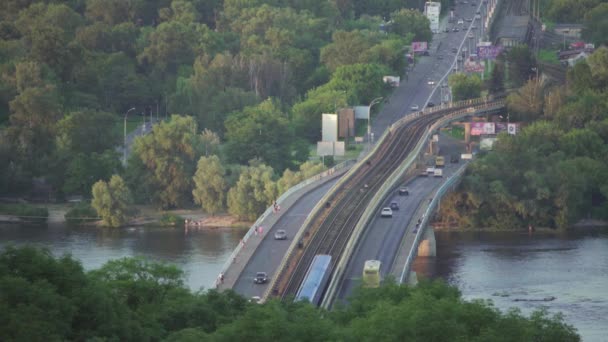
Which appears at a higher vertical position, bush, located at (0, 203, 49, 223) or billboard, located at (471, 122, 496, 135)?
billboard, located at (471, 122, 496, 135)

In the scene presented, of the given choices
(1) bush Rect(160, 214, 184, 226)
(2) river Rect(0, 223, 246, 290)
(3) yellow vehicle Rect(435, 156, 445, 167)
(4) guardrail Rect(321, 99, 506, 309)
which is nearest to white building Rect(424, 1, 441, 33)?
(4) guardrail Rect(321, 99, 506, 309)

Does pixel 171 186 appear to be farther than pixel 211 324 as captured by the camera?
Yes

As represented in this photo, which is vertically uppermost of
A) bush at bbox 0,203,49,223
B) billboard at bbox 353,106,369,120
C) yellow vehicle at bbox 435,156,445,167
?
billboard at bbox 353,106,369,120

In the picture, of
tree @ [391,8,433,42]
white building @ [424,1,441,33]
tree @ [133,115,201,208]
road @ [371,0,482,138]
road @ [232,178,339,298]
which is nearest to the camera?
road @ [232,178,339,298]

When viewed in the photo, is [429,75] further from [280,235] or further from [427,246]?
[280,235]

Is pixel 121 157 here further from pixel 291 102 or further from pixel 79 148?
pixel 291 102

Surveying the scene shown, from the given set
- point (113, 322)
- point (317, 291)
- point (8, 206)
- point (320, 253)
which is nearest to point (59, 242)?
point (8, 206)

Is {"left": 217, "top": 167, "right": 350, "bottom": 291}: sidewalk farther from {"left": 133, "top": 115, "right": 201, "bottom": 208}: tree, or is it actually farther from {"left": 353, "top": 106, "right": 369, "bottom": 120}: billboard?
{"left": 353, "top": 106, "right": 369, "bottom": 120}: billboard

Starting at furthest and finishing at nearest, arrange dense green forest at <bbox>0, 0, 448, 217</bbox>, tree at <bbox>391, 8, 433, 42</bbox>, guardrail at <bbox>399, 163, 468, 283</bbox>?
tree at <bbox>391, 8, 433, 42</bbox>
dense green forest at <bbox>0, 0, 448, 217</bbox>
guardrail at <bbox>399, 163, 468, 283</bbox>

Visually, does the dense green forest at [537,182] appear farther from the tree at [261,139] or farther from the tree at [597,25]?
the tree at [597,25]
